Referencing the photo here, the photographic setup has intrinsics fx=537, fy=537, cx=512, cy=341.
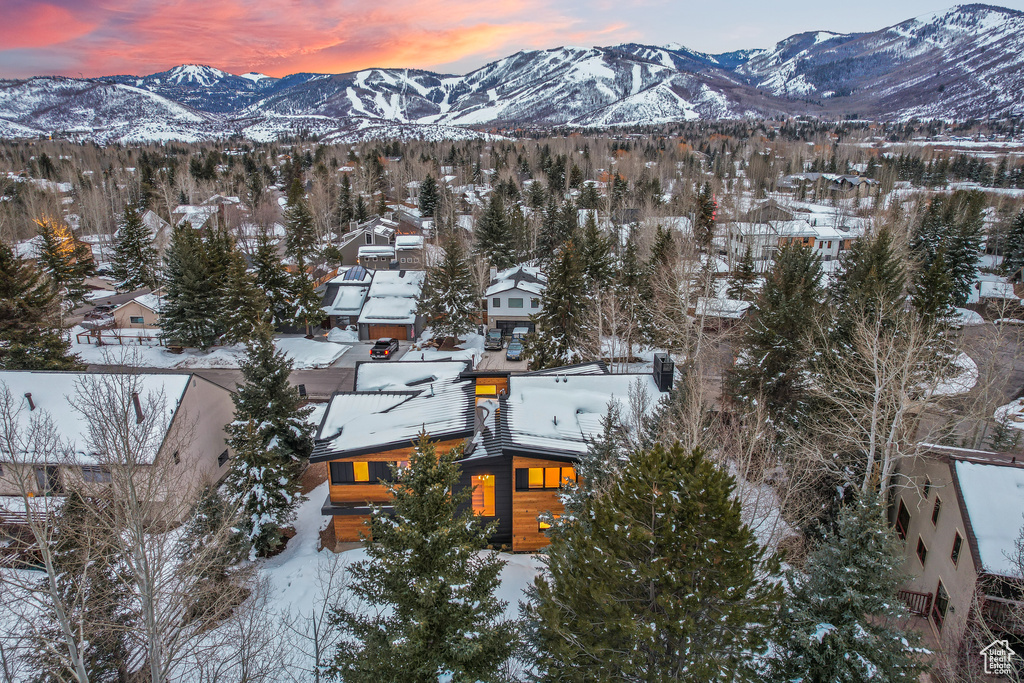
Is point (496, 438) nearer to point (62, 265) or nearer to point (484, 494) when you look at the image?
point (484, 494)

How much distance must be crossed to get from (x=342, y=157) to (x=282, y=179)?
3322 centimetres

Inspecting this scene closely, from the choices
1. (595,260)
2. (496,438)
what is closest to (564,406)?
(496,438)

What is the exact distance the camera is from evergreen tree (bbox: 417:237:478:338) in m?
39.6

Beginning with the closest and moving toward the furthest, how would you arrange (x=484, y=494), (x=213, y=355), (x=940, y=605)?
(x=940, y=605), (x=484, y=494), (x=213, y=355)

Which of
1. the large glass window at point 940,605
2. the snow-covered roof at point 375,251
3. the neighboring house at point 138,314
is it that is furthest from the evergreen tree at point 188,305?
the large glass window at point 940,605

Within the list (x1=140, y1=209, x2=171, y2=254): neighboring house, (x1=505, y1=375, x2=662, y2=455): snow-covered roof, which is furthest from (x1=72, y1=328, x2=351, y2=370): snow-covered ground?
(x1=505, y1=375, x2=662, y2=455): snow-covered roof

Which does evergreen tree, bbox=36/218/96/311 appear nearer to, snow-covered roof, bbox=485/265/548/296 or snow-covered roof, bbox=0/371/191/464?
snow-covered roof, bbox=0/371/191/464

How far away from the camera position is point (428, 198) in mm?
78188

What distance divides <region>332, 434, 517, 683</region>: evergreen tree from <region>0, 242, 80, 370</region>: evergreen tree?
29.1 meters

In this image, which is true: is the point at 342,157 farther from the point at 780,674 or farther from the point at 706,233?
the point at 780,674

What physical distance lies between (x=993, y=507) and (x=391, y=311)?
37227mm

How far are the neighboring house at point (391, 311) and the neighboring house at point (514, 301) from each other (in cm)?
610

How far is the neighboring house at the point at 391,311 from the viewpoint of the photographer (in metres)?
42.3

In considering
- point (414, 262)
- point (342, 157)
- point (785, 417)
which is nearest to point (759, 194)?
point (414, 262)
